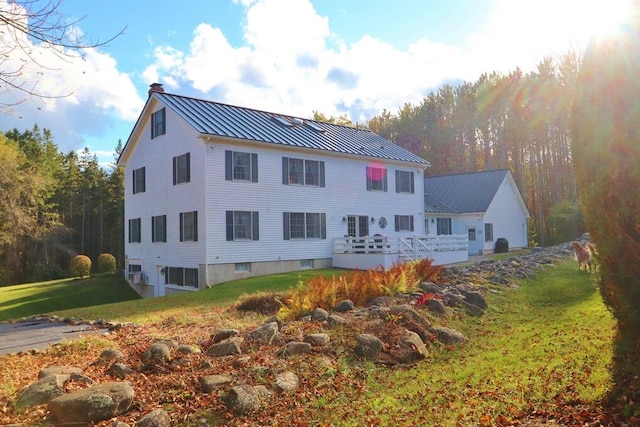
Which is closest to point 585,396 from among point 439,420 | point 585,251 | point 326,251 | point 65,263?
point 439,420

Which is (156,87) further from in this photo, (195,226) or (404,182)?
(404,182)

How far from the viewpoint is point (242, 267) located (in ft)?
66.3

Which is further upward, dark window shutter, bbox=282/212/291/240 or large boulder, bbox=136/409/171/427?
dark window shutter, bbox=282/212/291/240

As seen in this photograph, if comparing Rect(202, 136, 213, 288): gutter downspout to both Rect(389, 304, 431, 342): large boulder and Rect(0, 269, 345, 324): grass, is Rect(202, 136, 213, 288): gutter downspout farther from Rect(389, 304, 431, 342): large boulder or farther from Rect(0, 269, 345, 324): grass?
Rect(389, 304, 431, 342): large boulder

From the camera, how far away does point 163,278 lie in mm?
22344

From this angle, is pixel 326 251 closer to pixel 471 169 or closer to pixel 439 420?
pixel 439 420

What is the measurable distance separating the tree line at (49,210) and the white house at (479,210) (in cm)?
2554

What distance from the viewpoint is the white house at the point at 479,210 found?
32.1 metres

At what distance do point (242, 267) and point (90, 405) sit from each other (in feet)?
51.9

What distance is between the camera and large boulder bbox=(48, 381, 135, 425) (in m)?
4.39

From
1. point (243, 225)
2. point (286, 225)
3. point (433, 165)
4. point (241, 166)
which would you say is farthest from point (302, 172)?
point (433, 165)

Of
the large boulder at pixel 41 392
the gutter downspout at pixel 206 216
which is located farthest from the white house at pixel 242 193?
the large boulder at pixel 41 392

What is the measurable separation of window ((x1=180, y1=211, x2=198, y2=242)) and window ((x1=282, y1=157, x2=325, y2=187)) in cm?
418

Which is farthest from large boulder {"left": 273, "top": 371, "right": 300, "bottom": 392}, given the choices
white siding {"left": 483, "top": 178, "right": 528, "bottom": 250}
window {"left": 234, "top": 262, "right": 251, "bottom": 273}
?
white siding {"left": 483, "top": 178, "right": 528, "bottom": 250}
